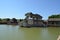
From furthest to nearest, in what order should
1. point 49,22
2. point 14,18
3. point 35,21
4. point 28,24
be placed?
point 14,18 → point 49,22 → point 35,21 → point 28,24

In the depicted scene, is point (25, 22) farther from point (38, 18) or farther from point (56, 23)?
point (56, 23)

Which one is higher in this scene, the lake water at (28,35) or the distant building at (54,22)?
the distant building at (54,22)

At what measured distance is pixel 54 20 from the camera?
38219mm

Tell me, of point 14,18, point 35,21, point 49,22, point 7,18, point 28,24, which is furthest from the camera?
point 7,18

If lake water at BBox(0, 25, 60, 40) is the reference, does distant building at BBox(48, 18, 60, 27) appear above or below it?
above

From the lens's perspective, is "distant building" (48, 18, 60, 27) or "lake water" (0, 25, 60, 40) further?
"distant building" (48, 18, 60, 27)

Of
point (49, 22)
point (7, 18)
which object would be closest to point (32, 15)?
point (49, 22)

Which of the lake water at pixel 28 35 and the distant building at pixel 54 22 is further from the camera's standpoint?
the distant building at pixel 54 22

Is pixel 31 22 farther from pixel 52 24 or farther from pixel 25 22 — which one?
pixel 52 24

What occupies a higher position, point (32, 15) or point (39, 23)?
point (32, 15)

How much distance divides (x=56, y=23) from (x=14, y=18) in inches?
861

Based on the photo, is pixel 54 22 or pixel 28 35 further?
pixel 54 22

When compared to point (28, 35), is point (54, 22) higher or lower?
higher

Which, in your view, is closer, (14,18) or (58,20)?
(58,20)
